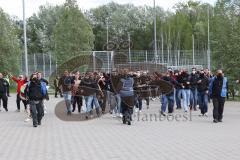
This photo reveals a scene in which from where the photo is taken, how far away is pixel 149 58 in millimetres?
35562

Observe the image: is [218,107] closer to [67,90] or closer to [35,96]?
[35,96]

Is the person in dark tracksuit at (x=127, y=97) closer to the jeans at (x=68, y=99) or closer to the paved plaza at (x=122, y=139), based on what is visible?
the paved plaza at (x=122, y=139)

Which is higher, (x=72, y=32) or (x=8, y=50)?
(x=72, y=32)

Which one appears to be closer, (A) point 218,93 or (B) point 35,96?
(B) point 35,96

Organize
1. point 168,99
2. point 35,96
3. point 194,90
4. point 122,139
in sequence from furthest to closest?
point 194,90 < point 168,99 < point 35,96 < point 122,139

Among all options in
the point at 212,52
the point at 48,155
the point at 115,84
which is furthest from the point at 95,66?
the point at 48,155

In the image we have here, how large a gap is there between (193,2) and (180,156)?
90.0 metres

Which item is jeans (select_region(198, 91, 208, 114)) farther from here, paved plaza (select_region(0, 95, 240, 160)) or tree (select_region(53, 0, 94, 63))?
tree (select_region(53, 0, 94, 63))

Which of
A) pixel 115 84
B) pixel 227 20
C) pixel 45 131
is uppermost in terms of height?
→ pixel 227 20

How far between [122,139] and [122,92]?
4.20 metres

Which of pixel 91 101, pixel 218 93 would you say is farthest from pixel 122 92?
pixel 218 93

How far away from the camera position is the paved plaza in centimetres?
1009

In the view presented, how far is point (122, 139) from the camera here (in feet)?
41.4

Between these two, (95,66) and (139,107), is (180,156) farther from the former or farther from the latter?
(95,66)
